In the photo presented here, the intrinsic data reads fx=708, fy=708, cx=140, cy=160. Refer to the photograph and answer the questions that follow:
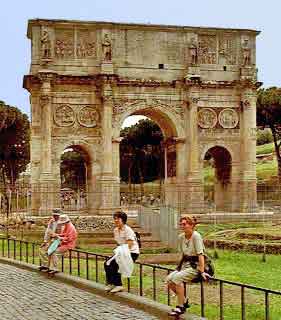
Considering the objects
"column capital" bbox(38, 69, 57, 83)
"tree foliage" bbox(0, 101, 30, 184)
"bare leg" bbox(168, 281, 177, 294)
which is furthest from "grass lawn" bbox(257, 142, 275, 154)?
"bare leg" bbox(168, 281, 177, 294)

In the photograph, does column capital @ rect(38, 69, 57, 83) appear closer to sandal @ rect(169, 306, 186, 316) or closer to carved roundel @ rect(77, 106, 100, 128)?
carved roundel @ rect(77, 106, 100, 128)

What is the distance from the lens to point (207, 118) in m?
37.9

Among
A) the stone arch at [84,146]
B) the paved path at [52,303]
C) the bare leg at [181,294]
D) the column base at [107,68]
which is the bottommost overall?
the paved path at [52,303]

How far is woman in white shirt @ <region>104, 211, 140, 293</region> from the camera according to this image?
12.9 m

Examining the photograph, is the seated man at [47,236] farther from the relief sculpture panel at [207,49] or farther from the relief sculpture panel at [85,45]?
the relief sculpture panel at [207,49]

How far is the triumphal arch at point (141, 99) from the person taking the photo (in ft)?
117

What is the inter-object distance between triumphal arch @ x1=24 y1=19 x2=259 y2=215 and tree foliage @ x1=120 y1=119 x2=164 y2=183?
2502 centimetres

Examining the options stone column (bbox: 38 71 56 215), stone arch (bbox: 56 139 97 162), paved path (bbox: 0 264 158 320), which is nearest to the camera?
paved path (bbox: 0 264 158 320)

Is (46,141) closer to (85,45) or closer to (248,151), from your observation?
(85,45)

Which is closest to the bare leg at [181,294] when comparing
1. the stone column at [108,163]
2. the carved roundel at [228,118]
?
the stone column at [108,163]

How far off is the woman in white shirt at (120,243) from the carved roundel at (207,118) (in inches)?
981

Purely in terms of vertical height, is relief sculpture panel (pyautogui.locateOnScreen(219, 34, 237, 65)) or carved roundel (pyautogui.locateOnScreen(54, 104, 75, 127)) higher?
relief sculpture panel (pyautogui.locateOnScreen(219, 34, 237, 65))

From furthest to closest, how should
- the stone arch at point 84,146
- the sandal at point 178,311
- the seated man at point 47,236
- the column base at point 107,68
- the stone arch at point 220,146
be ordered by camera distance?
the stone arch at point 220,146 → the stone arch at point 84,146 → the column base at point 107,68 → the seated man at point 47,236 → the sandal at point 178,311

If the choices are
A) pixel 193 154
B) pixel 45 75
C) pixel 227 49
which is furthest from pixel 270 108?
pixel 45 75
